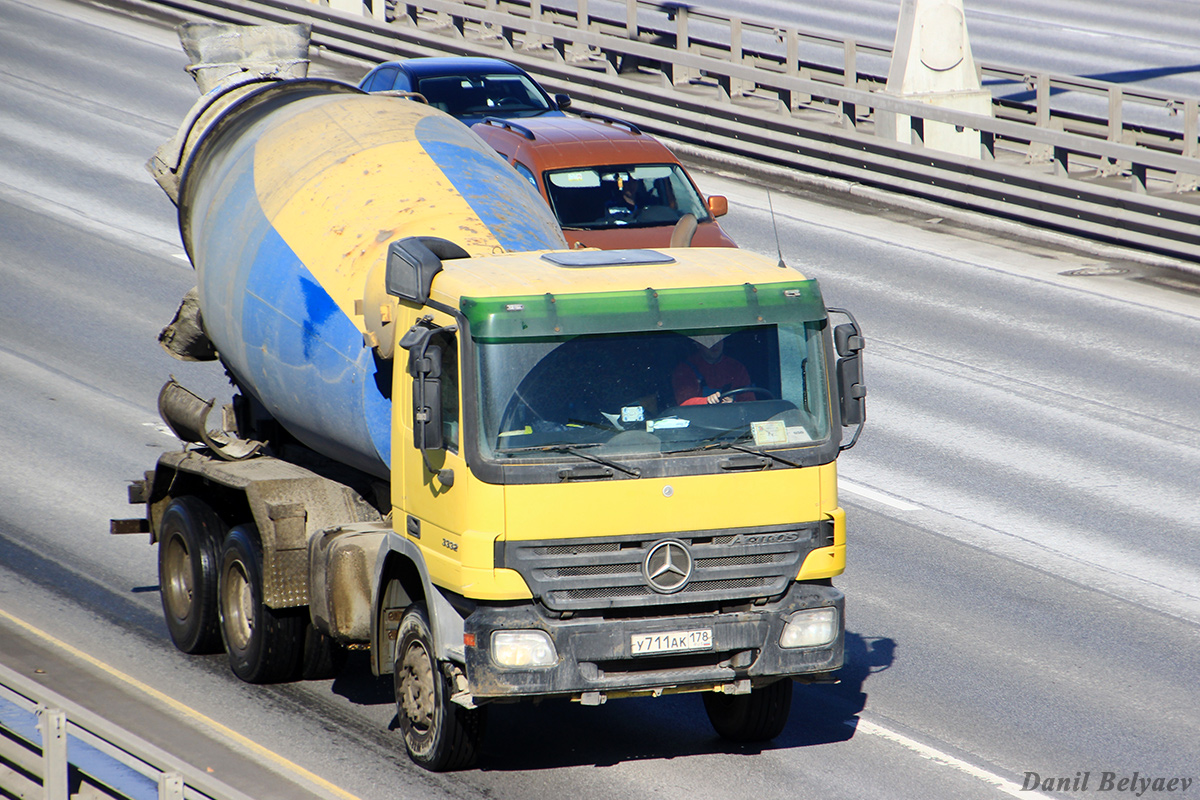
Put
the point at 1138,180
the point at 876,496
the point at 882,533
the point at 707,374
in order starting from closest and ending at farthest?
the point at 707,374, the point at 882,533, the point at 876,496, the point at 1138,180

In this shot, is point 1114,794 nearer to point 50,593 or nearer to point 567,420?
point 567,420

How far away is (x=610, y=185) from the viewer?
57.7ft

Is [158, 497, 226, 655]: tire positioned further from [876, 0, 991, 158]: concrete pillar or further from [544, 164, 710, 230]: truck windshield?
[876, 0, 991, 158]: concrete pillar

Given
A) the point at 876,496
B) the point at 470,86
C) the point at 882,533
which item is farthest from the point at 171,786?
the point at 470,86

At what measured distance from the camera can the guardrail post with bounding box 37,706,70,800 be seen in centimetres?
682

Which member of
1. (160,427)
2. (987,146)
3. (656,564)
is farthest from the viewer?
(987,146)

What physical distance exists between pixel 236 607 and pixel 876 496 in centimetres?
588

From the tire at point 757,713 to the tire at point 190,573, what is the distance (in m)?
3.47

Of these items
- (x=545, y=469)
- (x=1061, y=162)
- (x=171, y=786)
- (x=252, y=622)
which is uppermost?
(x=545, y=469)

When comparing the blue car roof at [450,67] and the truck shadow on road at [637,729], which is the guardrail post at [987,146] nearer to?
the blue car roof at [450,67]

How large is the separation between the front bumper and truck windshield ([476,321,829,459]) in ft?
2.72

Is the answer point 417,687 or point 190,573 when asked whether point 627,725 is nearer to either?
point 417,687

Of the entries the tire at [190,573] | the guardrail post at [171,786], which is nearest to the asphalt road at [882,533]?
the tire at [190,573]

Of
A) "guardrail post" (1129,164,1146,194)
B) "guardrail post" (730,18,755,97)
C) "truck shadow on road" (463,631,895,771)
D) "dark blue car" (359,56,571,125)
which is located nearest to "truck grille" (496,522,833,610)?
"truck shadow on road" (463,631,895,771)
